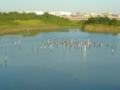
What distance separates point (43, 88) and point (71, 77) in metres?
1.87

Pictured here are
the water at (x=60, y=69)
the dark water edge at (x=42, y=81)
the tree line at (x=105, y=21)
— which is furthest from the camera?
the tree line at (x=105, y=21)

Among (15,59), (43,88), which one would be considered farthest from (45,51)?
(43,88)

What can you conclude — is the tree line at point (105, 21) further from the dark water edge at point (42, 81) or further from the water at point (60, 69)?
the dark water edge at point (42, 81)

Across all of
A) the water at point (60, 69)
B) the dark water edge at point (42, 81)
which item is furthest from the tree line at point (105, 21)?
the dark water edge at point (42, 81)

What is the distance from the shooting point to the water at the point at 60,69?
10.5 meters

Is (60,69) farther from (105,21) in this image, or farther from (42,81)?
(105,21)

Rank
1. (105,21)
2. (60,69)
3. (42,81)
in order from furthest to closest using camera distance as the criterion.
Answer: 1. (105,21)
2. (60,69)
3. (42,81)

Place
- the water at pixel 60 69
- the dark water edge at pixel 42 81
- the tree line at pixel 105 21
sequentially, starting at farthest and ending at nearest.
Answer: the tree line at pixel 105 21
the water at pixel 60 69
the dark water edge at pixel 42 81

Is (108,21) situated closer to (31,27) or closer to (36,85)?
(31,27)

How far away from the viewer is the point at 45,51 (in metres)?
17.7

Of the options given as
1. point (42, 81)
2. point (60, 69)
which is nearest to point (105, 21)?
point (60, 69)

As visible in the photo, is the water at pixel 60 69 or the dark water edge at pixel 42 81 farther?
the water at pixel 60 69

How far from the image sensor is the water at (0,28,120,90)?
10467mm

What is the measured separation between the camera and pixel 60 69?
Result: 42.2 feet
